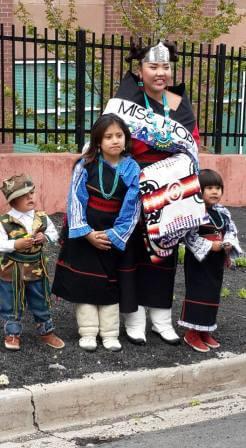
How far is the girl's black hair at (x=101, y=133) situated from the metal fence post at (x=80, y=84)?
428 centimetres

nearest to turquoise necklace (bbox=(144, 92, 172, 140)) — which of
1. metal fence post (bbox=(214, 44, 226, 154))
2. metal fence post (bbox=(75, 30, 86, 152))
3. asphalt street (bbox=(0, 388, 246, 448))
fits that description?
asphalt street (bbox=(0, 388, 246, 448))

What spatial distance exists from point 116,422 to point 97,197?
56.0 inches

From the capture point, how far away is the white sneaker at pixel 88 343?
5.00 meters

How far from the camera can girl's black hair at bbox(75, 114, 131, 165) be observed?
15.7 feet

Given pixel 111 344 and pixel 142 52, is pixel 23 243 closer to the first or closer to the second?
pixel 111 344

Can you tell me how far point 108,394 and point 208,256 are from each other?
46.4 inches

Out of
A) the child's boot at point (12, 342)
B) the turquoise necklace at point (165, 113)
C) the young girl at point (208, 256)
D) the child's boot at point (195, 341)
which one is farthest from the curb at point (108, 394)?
the turquoise necklace at point (165, 113)

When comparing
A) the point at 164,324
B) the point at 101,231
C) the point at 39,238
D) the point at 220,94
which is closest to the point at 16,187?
the point at 39,238

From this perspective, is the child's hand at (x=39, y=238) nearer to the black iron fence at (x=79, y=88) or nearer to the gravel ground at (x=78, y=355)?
the gravel ground at (x=78, y=355)

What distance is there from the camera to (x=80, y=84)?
9.09 m

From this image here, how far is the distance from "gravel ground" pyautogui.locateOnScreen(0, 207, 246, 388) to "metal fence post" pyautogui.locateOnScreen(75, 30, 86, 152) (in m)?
3.51

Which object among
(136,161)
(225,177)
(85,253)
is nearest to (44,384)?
(85,253)

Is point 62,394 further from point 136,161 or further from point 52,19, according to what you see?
point 52,19

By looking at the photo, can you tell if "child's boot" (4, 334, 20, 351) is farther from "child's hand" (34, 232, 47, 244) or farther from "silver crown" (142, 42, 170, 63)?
Result: "silver crown" (142, 42, 170, 63)
